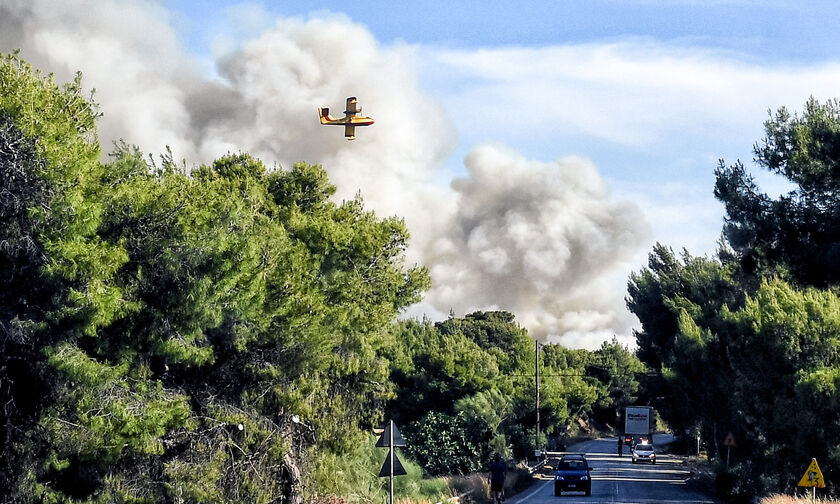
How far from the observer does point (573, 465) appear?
4153cm

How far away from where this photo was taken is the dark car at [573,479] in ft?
133

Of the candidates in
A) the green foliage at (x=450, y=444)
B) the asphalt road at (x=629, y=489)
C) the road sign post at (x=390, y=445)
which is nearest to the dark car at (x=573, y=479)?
the asphalt road at (x=629, y=489)

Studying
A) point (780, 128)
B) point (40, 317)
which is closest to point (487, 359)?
point (780, 128)

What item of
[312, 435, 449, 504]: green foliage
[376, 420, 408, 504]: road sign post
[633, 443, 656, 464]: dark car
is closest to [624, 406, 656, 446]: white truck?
[633, 443, 656, 464]: dark car

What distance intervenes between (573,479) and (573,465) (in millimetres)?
1045

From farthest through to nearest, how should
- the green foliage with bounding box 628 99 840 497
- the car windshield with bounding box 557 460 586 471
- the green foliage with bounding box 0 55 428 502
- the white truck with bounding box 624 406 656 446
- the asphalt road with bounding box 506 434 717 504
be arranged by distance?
the white truck with bounding box 624 406 656 446 → the car windshield with bounding box 557 460 586 471 → the asphalt road with bounding box 506 434 717 504 → the green foliage with bounding box 628 99 840 497 → the green foliage with bounding box 0 55 428 502

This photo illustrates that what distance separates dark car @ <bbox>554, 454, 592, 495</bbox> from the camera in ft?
133

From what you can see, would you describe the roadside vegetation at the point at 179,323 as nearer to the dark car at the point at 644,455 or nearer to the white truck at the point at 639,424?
the dark car at the point at 644,455

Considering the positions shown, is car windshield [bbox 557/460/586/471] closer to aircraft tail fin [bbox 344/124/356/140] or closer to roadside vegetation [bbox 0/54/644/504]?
roadside vegetation [bbox 0/54/644/504]

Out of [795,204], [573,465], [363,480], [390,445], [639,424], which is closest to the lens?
[390,445]

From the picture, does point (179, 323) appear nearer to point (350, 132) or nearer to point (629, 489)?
point (350, 132)

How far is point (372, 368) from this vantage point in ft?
106

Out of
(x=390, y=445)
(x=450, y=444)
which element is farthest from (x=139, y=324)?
(x=450, y=444)

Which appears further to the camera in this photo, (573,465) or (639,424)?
(639,424)
